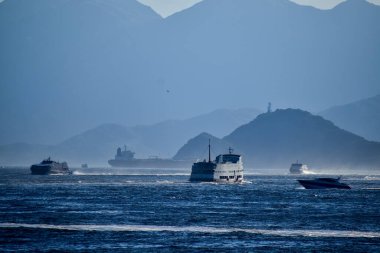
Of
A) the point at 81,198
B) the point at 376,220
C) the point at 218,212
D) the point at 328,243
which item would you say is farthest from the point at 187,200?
the point at 328,243

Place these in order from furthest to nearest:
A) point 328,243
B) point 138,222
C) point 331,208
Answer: point 331,208 → point 138,222 → point 328,243

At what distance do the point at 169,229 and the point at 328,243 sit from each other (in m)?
17.9

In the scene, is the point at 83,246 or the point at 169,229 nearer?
the point at 83,246

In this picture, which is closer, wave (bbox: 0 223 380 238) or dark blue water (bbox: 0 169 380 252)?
dark blue water (bbox: 0 169 380 252)

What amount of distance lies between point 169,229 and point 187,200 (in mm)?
52033

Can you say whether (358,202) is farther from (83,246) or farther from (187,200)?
(83,246)

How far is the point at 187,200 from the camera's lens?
151 m

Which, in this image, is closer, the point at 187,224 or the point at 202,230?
the point at 202,230

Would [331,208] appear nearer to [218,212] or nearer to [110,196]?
[218,212]

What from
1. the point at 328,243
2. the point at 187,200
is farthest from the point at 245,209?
the point at 328,243

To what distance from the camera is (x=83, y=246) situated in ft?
274

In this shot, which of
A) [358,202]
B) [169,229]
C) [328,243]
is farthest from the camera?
[358,202]

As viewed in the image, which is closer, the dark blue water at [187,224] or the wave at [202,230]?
the dark blue water at [187,224]

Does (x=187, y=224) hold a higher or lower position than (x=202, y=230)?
higher
